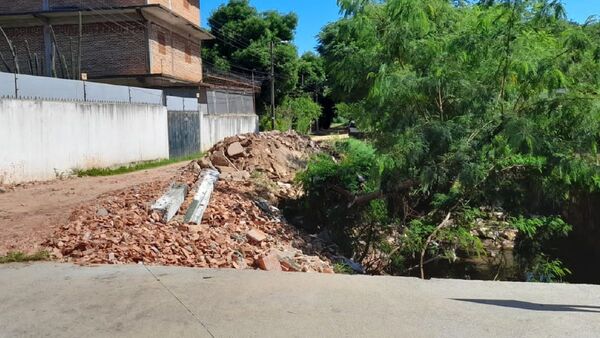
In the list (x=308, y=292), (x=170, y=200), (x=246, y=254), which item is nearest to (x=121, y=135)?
(x=170, y=200)

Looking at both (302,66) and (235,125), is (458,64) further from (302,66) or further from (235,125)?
(302,66)

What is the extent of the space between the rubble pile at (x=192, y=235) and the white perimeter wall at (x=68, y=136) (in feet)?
12.8

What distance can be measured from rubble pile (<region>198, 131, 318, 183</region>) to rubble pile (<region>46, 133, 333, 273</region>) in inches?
24.5

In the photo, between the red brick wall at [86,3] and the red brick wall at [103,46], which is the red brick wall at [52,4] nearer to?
the red brick wall at [86,3]

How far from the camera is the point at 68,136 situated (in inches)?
612

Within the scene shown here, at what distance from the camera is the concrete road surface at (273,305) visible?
4586mm

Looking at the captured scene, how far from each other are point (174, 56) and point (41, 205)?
22810mm

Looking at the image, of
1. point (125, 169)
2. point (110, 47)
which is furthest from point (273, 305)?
point (110, 47)

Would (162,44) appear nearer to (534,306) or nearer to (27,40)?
(27,40)

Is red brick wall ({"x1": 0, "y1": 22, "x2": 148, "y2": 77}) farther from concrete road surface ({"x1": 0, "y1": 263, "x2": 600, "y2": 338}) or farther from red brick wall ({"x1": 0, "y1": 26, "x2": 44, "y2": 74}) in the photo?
concrete road surface ({"x1": 0, "y1": 263, "x2": 600, "y2": 338})

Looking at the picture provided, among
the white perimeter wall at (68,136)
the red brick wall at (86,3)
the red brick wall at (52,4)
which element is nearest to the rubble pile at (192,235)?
the white perimeter wall at (68,136)

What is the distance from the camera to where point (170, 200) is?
31.9ft

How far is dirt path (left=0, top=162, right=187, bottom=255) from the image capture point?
7929 millimetres

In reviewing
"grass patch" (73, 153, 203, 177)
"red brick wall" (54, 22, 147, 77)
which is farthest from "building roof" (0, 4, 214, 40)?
"grass patch" (73, 153, 203, 177)
